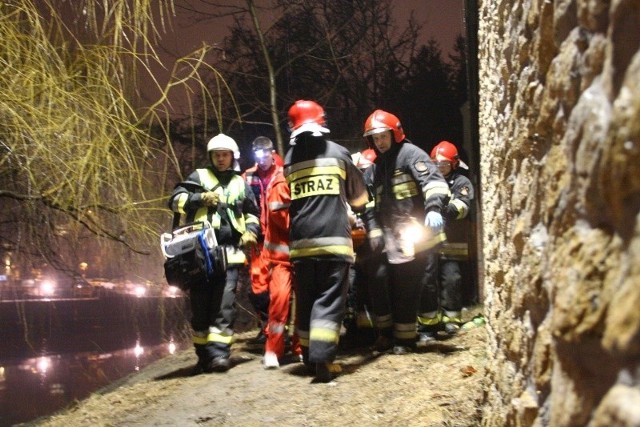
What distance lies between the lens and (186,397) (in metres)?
4.63

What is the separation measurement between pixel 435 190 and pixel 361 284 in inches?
65.8

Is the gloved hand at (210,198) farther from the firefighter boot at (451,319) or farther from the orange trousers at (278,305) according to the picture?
the firefighter boot at (451,319)

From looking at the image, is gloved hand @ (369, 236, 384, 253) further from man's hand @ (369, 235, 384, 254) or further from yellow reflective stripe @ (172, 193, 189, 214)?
yellow reflective stripe @ (172, 193, 189, 214)

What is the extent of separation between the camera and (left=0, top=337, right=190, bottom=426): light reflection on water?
9703 mm

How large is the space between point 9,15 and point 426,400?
418cm

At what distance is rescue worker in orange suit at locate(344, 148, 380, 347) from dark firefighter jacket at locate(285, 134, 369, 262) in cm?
50

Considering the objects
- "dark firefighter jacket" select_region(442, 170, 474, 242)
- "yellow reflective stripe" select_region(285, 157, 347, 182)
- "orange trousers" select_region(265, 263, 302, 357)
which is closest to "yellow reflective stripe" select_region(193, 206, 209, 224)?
"orange trousers" select_region(265, 263, 302, 357)

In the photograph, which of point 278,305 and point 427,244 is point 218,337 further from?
point 427,244

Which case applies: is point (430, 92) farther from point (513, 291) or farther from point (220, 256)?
point (513, 291)

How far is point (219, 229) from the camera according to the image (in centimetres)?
540

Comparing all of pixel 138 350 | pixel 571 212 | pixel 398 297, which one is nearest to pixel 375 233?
pixel 398 297

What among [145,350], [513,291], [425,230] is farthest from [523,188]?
[145,350]

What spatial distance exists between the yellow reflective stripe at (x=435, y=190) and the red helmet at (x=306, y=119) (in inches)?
38.2

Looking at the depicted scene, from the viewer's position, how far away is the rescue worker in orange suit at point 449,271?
19.3 feet
